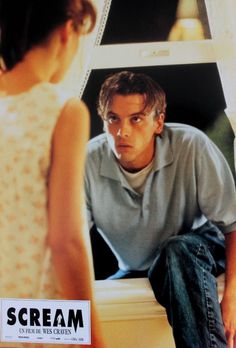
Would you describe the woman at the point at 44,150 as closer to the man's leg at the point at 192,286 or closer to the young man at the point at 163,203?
the young man at the point at 163,203

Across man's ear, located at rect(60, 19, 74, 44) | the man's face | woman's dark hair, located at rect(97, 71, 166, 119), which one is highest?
man's ear, located at rect(60, 19, 74, 44)

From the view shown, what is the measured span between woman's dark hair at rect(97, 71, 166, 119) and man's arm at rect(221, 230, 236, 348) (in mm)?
498

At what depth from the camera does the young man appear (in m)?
1.49

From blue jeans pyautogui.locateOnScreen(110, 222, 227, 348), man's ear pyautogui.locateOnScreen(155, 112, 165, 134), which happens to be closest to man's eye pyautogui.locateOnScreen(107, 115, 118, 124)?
man's ear pyautogui.locateOnScreen(155, 112, 165, 134)

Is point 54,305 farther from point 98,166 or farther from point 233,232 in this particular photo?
point 233,232

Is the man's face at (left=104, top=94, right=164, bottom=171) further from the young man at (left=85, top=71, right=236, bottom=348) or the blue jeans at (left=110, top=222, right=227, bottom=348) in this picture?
the blue jeans at (left=110, top=222, right=227, bottom=348)

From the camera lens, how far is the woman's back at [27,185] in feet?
5.01

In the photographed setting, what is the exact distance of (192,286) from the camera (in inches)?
58.4

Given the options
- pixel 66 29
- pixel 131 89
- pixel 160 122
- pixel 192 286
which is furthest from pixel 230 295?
pixel 66 29

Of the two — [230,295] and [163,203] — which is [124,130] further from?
[230,295]

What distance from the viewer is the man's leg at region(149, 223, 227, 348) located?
1479 millimetres

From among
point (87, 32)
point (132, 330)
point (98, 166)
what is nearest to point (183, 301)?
point (132, 330)

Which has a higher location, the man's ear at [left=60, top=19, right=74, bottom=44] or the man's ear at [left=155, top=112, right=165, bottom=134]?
the man's ear at [left=60, top=19, right=74, bottom=44]

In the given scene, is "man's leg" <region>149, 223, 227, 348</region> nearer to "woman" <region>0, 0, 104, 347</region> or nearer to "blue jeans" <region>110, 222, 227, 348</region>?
"blue jeans" <region>110, 222, 227, 348</region>
